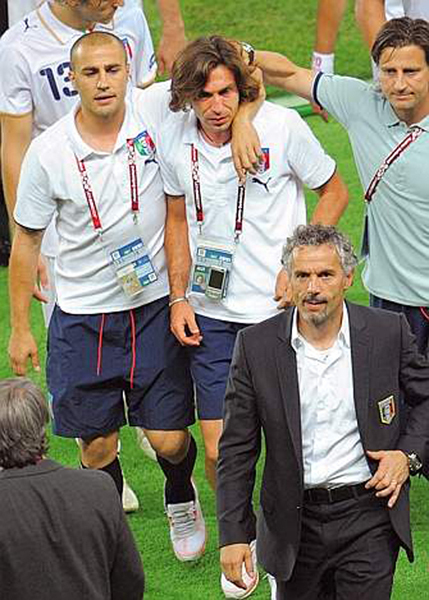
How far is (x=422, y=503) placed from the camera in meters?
7.11

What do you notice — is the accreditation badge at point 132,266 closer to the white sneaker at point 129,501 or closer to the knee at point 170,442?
the knee at point 170,442

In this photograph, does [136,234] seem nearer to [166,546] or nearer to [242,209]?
[242,209]

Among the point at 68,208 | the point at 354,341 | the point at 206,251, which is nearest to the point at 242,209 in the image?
the point at 206,251

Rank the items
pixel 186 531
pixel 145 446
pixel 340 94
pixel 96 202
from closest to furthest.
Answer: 1. pixel 96 202
2. pixel 340 94
3. pixel 186 531
4. pixel 145 446

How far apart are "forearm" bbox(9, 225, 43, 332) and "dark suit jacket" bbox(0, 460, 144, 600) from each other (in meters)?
1.99

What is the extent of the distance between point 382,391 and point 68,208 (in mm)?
1632

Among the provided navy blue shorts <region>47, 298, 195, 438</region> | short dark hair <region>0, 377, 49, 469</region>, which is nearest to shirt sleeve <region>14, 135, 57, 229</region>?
navy blue shorts <region>47, 298, 195, 438</region>

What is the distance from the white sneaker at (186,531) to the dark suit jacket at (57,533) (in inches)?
89.1

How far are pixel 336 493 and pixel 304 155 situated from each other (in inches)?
58.5

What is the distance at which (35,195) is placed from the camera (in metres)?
6.17

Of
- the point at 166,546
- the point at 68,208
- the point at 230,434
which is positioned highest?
the point at 68,208

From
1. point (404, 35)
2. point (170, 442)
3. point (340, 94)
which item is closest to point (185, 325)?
point (170, 442)

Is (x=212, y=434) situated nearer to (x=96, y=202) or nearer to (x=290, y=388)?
(x=96, y=202)

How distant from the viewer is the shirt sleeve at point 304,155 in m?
6.10
